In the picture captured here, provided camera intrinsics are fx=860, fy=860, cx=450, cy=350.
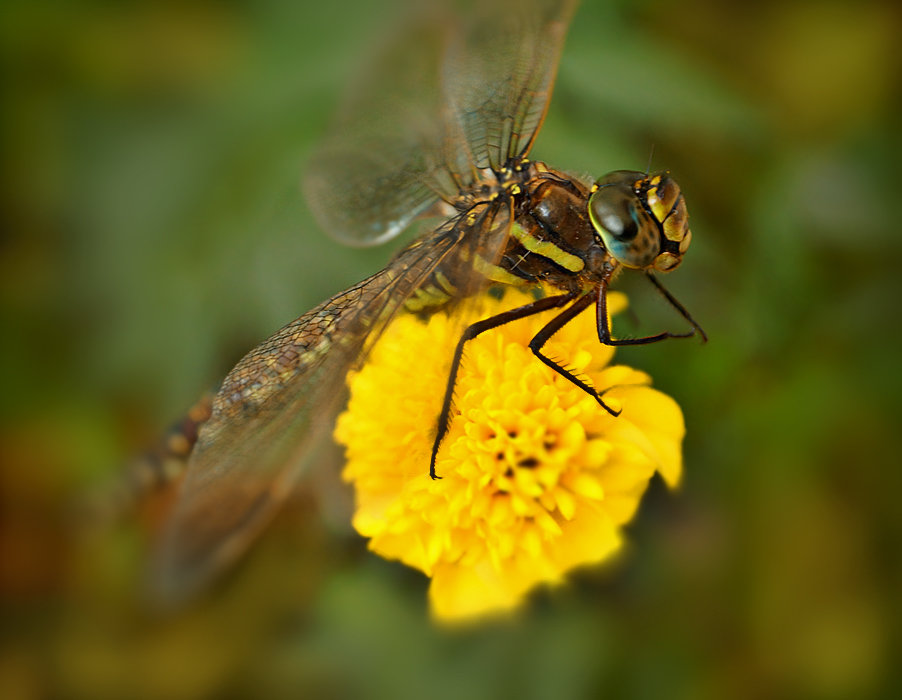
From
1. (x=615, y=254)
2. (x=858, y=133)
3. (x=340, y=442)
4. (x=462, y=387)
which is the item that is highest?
(x=858, y=133)

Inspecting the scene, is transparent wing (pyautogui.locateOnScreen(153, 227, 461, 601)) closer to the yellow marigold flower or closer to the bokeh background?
the yellow marigold flower

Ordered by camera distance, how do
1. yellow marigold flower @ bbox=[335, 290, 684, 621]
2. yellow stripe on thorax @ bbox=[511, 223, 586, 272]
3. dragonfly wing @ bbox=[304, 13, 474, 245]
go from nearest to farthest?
yellow marigold flower @ bbox=[335, 290, 684, 621], yellow stripe on thorax @ bbox=[511, 223, 586, 272], dragonfly wing @ bbox=[304, 13, 474, 245]

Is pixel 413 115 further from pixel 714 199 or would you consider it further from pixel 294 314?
pixel 714 199

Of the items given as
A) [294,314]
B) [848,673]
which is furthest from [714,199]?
[848,673]

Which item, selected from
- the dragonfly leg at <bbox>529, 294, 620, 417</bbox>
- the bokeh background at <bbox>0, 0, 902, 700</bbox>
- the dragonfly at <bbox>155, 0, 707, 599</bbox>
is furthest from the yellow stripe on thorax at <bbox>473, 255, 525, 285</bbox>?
the bokeh background at <bbox>0, 0, 902, 700</bbox>

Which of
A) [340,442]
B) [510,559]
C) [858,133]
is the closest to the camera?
[510,559]

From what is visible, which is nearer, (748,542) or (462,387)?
(462,387)

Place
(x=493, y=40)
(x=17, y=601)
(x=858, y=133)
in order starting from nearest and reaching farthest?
(x=493, y=40) → (x=858, y=133) → (x=17, y=601)
